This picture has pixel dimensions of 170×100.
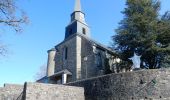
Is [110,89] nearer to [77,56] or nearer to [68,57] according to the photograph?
[77,56]

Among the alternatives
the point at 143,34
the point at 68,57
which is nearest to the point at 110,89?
the point at 143,34

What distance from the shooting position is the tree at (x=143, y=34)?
2455 cm

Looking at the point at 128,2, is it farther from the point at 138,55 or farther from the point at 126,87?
the point at 126,87

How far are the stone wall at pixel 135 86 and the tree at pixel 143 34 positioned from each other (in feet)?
25.4

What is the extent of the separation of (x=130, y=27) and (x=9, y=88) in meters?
12.6

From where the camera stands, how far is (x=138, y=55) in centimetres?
2577

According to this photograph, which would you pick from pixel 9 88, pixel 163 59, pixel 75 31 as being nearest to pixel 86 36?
pixel 75 31

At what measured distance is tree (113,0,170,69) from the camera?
80.5 ft

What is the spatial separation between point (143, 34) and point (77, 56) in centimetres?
906

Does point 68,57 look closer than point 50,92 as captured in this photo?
No

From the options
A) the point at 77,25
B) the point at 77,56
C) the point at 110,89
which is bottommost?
the point at 110,89

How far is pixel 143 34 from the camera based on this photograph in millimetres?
25094

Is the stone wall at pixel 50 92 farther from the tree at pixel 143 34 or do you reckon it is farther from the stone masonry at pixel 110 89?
the tree at pixel 143 34

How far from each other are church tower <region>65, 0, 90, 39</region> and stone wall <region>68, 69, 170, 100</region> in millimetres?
16256
